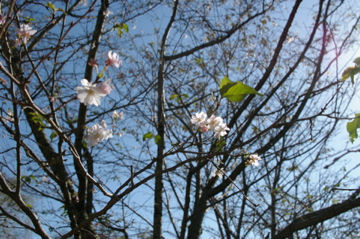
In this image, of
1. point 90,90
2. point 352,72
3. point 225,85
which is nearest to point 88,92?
point 90,90

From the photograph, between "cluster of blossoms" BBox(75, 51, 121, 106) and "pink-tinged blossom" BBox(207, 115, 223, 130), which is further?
"pink-tinged blossom" BBox(207, 115, 223, 130)

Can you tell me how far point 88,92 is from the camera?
1.06 meters

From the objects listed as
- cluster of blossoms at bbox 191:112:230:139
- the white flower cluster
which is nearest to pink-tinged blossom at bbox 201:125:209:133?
cluster of blossoms at bbox 191:112:230:139

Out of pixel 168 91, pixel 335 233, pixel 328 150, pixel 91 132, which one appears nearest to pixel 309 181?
pixel 328 150

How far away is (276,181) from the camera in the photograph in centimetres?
398

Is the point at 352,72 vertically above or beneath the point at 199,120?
beneath

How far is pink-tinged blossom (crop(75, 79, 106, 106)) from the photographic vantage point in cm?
103

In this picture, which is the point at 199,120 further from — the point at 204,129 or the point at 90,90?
the point at 90,90

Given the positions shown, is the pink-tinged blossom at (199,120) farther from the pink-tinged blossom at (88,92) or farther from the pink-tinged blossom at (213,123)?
the pink-tinged blossom at (88,92)

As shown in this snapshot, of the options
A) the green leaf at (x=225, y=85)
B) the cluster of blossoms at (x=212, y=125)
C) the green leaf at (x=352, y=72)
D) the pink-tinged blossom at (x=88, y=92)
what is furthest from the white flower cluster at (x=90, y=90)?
the green leaf at (x=352, y=72)

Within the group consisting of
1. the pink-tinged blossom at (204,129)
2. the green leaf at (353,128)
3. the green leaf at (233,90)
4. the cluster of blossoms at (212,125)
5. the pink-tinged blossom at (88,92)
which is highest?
the cluster of blossoms at (212,125)

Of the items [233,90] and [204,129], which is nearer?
[233,90]

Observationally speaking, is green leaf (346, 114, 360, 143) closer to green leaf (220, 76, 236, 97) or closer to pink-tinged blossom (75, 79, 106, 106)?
green leaf (220, 76, 236, 97)

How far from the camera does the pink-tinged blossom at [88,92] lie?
1.03 meters
